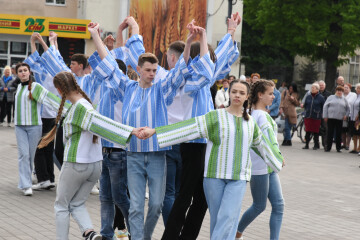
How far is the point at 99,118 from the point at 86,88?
2.55 metres

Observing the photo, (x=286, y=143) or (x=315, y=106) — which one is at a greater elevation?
(x=315, y=106)

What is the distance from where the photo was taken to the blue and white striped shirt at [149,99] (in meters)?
6.49

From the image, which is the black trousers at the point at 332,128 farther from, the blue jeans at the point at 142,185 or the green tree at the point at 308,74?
the green tree at the point at 308,74

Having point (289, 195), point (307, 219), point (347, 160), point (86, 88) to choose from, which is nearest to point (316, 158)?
A: point (347, 160)

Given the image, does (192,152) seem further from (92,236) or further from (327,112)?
(327,112)

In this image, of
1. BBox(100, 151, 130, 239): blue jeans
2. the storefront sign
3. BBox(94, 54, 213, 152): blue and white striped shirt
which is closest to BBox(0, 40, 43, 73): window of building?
the storefront sign

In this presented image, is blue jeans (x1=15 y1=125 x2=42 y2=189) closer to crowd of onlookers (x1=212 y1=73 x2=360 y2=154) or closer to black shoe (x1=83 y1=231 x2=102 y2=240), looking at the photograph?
black shoe (x1=83 y1=231 x2=102 y2=240)

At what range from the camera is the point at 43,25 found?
37.8 m

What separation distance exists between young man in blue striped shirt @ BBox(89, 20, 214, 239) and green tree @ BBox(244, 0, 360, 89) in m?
31.8

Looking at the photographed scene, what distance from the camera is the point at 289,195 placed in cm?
1180

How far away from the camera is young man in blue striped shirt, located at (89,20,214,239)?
648cm

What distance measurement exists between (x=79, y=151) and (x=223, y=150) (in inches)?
50.1

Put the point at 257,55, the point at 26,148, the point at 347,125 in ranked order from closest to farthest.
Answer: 1. the point at 26,148
2. the point at 347,125
3. the point at 257,55

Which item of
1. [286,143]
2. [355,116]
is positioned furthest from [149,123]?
[286,143]
